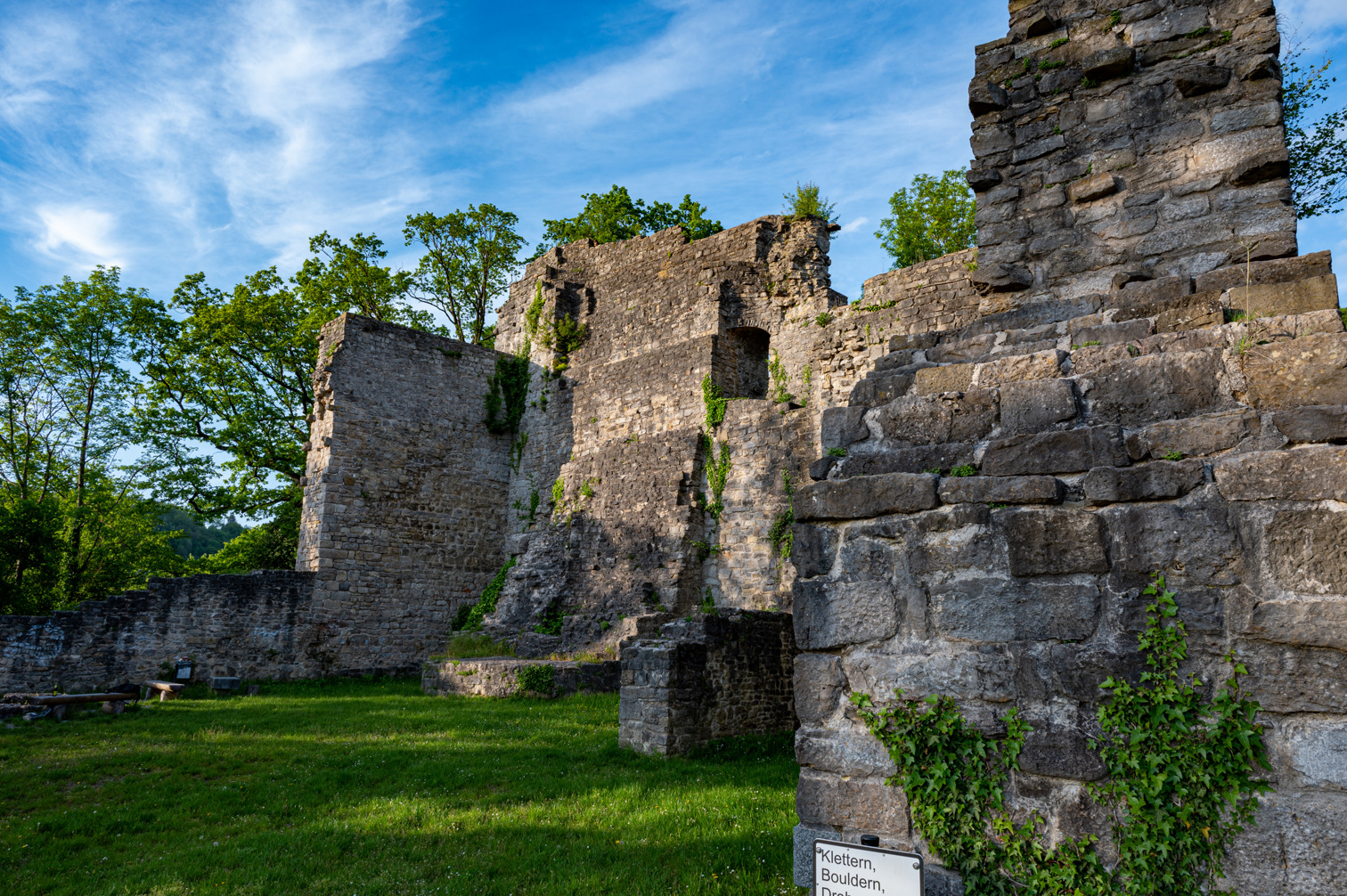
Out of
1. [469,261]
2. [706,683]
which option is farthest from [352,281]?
[706,683]

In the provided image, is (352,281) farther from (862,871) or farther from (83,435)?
(862,871)

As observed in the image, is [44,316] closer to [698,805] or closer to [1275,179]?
[698,805]

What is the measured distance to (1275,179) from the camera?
11.0ft

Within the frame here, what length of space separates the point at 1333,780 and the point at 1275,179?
8.00ft

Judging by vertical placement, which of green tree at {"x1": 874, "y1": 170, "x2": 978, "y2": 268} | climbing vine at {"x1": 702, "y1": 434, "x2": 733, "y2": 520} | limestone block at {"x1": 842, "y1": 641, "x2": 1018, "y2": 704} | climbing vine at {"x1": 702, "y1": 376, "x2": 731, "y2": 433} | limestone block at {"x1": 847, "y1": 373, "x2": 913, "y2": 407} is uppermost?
green tree at {"x1": 874, "y1": 170, "x2": 978, "y2": 268}

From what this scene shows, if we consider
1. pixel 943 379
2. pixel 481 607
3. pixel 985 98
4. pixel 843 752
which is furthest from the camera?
pixel 481 607

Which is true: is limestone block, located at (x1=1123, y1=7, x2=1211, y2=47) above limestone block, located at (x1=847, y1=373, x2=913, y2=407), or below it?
above

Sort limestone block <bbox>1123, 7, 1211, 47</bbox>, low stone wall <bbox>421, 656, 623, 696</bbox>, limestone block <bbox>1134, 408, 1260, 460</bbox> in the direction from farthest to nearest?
1. low stone wall <bbox>421, 656, 623, 696</bbox>
2. limestone block <bbox>1123, 7, 1211, 47</bbox>
3. limestone block <bbox>1134, 408, 1260, 460</bbox>

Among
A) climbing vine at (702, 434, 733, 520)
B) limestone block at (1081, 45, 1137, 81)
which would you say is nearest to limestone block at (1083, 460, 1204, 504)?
limestone block at (1081, 45, 1137, 81)

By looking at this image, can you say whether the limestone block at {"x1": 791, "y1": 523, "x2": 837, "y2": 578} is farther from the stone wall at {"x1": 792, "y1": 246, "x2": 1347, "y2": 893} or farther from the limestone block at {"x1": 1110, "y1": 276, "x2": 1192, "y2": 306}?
the limestone block at {"x1": 1110, "y1": 276, "x2": 1192, "y2": 306}

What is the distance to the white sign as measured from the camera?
257 centimetres

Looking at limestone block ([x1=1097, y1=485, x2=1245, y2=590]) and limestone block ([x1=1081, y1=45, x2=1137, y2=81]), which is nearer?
limestone block ([x1=1097, y1=485, x2=1245, y2=590])

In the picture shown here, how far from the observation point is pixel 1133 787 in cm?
255

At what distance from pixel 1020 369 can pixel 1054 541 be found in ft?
2.65
